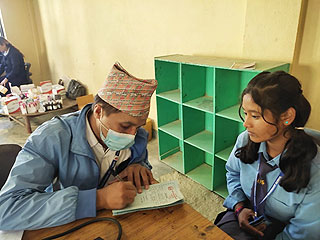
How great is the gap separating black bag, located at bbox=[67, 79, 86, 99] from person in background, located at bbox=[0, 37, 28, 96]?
0.94 meters

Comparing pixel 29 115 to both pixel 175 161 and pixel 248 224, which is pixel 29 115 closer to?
pixel 175 161

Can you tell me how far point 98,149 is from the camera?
1.22 meters

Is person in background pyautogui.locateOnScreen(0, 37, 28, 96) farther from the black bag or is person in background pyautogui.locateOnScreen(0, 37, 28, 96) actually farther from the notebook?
the notebook

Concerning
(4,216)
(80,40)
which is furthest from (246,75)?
(80,40)

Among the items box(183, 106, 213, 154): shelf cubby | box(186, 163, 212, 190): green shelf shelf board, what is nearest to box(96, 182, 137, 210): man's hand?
box(183, 106, 213, 154): shelf cubby

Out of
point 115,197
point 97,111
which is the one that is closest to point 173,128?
point 97,111

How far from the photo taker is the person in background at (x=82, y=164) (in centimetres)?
93

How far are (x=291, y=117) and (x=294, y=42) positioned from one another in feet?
2.98

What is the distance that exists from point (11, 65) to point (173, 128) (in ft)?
12.2

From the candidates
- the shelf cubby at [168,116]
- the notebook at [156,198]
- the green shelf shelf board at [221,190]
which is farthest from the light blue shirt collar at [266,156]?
the shelf cubby at [168,116]

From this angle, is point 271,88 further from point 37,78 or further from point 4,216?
point 37,78

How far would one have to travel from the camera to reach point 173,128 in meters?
2.81

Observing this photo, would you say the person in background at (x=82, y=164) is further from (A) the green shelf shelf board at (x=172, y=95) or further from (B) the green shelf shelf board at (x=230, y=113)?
(A) the green shelf shelf board at (x=172, y=95)

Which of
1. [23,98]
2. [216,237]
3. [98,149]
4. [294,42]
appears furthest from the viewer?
[23,98]
